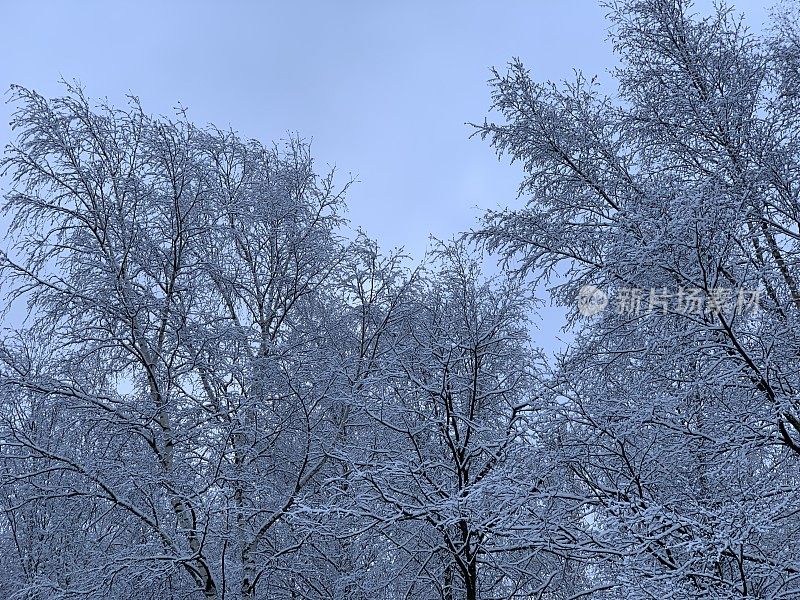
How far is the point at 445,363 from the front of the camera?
5570 mm

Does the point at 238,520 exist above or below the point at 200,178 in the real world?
below

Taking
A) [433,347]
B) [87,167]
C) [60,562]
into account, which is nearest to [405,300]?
[433,347]

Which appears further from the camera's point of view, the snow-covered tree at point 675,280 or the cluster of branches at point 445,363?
the cluster of branches at point 445,363

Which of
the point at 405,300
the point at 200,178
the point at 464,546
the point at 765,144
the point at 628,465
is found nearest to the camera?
the point at 628,465

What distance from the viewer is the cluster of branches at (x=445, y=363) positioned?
4.50 metres

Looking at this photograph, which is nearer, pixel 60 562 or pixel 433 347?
pixel 433 347

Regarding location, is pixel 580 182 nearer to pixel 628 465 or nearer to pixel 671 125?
pixel 671 125

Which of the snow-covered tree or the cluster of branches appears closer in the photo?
the snow-covered tree

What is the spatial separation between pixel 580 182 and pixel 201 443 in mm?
4312

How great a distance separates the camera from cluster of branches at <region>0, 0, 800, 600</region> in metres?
4.50

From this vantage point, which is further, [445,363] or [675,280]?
[445,363]

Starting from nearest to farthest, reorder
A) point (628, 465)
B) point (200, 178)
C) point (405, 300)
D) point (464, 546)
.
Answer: point (628, 465) < point (464, 546) < point (200, 178) < point (405, 300)

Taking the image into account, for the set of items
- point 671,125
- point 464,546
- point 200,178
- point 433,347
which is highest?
point 200,178

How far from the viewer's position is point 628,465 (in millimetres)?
4559
